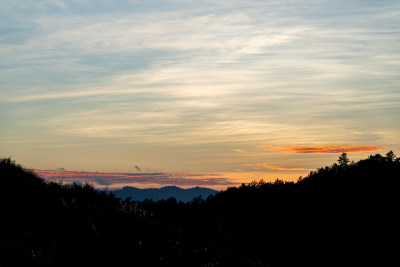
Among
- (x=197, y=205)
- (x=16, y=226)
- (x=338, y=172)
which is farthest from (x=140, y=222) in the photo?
(x=338, y=172)

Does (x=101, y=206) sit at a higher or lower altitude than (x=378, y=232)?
higher

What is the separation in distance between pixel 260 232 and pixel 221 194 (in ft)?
43.7

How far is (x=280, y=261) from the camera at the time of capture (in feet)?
85.3

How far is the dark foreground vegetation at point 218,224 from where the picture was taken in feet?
43.7

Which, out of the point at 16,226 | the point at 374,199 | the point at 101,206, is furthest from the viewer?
the point at 374,199

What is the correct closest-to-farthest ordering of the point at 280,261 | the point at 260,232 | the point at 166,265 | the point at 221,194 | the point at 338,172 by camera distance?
the point at 166,265 → the point at 280,261 → the point at 260,232 → the point at 338,172 → the point at 221,194

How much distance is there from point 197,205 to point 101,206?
22.0m

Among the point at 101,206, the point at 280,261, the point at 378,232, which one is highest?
the point at 101,206

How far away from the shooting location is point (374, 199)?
28.8 metres

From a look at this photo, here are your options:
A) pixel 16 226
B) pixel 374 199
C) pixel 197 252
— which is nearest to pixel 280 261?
pixel 374 199

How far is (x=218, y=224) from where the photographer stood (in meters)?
18.8

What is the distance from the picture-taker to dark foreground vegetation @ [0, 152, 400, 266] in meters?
13.3

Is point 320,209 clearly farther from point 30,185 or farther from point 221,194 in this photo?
point 30,185

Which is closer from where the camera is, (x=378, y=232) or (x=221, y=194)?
(x=378, y=232)
